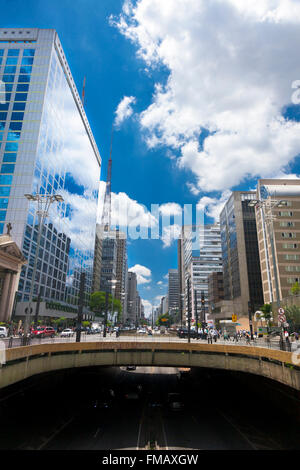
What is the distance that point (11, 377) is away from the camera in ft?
58.2

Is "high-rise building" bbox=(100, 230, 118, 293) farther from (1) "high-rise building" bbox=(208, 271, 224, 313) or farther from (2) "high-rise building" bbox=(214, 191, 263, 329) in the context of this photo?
(2) "high-rise building" bbox=(214, 191, 263, 329)

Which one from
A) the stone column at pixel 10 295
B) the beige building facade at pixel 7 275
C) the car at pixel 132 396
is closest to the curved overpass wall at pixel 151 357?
the car at pixel 132 396

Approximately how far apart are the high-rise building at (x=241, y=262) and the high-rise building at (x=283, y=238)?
1190cm

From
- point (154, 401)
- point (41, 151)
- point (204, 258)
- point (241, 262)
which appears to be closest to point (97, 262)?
point (204, 258)

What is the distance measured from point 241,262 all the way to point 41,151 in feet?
213

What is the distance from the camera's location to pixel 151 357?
27.9 metres

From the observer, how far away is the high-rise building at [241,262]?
8556 cm

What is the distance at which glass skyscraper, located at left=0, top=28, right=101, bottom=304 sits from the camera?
227ft

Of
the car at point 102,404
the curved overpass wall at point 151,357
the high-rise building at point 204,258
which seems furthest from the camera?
the high-rise building at point 204,258

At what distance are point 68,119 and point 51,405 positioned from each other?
8942 centimetres

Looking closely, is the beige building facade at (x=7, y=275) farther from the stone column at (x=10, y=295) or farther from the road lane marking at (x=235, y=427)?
the road lane marking at (x=235, y=427)

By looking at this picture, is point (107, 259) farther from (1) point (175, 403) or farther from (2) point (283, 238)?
(1) point (175, 403)

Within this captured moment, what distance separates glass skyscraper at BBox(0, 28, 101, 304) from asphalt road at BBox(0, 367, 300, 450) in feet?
132
